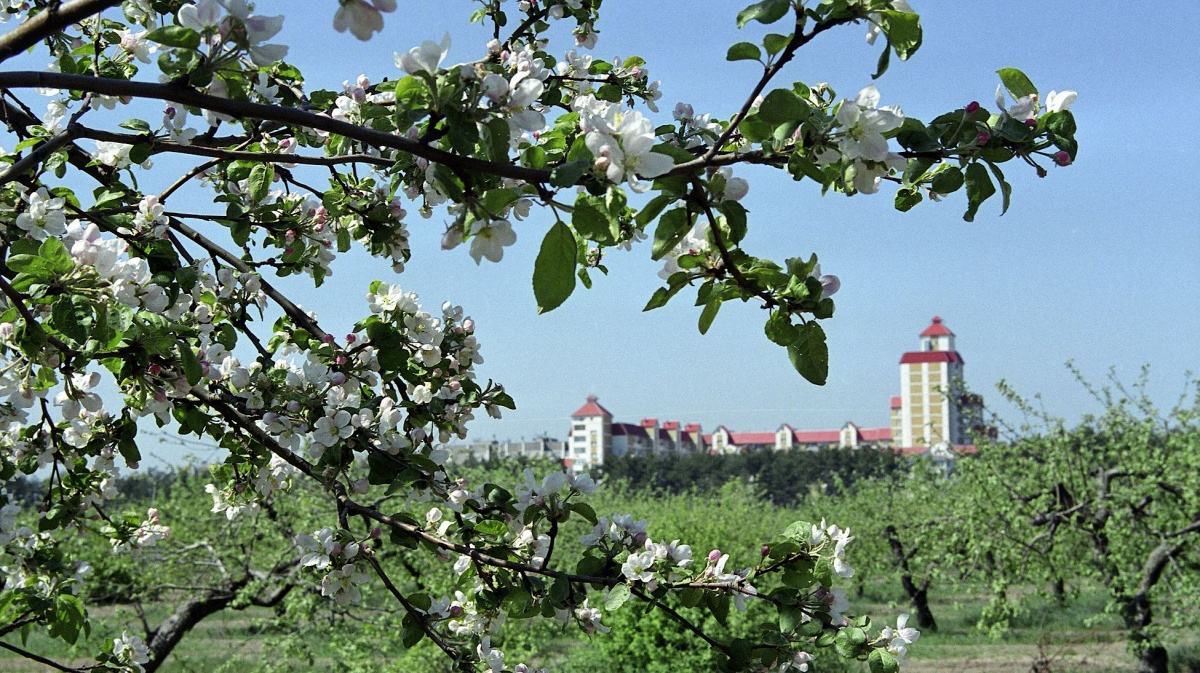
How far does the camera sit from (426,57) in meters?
1.19

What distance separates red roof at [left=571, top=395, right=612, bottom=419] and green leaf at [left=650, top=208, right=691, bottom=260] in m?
77.3

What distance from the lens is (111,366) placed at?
1699 millimetres

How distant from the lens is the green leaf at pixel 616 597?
73.1 inches

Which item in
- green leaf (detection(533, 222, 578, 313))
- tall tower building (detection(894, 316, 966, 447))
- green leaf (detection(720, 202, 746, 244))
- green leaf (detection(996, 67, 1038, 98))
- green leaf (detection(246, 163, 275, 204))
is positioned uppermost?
tall tower building (detection(894, 316, 966, 447))

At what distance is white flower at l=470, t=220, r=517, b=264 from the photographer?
1.28 m

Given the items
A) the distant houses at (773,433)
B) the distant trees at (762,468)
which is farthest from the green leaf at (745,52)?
the distant houses at (773,433)

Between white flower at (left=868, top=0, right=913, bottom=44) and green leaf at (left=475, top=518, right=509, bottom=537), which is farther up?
white flower at (left=868, top=0, right=913, bottom=44)

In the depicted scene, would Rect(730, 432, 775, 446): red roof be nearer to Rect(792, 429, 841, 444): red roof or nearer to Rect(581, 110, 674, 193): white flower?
Rect(792, 429, 841, 444): red roof

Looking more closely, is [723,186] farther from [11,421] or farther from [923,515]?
[923,515]

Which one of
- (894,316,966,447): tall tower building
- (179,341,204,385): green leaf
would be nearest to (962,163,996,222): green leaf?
(179,341,204,385): green leaf

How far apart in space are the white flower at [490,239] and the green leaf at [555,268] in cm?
10

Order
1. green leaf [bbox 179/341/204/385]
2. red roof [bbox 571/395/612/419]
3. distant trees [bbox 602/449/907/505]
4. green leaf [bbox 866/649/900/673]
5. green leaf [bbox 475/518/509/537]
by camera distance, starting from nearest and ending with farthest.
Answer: green leaf [bbox 179/341/204/385]
green leaf [bbox 866/649/900/673]
green leaf [bbox 475/518/509/537]
distant trees [bbox 602/449/907/505]
red roof [bbox 571/395/612/419]

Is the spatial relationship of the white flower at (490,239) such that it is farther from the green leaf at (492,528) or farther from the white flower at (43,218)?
the green leaf at (492,528)

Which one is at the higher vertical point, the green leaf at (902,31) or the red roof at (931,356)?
the red roof at (931,356)
